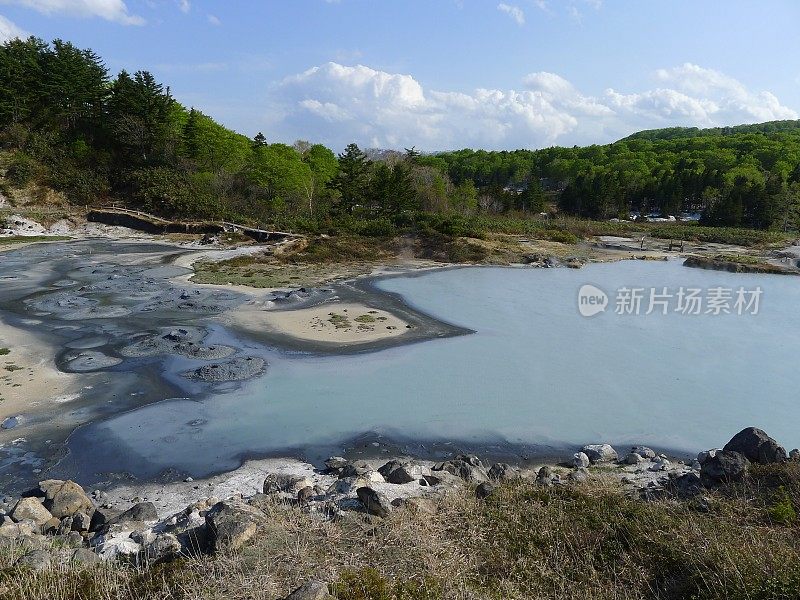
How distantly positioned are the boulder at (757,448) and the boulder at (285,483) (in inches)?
299

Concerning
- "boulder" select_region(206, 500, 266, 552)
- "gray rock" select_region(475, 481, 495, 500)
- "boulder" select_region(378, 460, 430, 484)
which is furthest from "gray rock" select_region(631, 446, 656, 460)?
"boulder" select_region(206, 500, 266, 552)

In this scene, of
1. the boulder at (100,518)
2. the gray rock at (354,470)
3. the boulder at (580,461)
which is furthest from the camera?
the boulder at (580,461)

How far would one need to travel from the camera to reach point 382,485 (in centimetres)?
891

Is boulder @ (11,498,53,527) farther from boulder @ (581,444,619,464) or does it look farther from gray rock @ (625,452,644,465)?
gray rock @ (625,452,644,465)

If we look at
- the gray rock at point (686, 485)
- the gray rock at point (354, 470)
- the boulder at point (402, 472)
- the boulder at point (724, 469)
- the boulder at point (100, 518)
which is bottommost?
the boulder at point (100, 518)

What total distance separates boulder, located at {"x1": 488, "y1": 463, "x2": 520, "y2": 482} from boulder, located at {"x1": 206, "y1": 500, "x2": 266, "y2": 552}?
430cm

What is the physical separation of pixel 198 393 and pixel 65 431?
9.57ft

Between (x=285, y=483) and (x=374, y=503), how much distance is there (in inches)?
85.7

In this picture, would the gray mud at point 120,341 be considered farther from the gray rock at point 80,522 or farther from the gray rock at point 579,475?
the gray rock at point 579,475

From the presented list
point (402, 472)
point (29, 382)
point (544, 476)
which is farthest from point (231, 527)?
point (29, 382)

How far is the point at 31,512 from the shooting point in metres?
7.79

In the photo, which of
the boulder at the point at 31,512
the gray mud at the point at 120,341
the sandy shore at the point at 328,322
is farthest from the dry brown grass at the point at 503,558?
the sandy shore at the point at 328,322

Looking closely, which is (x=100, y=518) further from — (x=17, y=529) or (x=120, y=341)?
(x=120, y=341)

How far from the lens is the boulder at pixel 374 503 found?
291 inches
